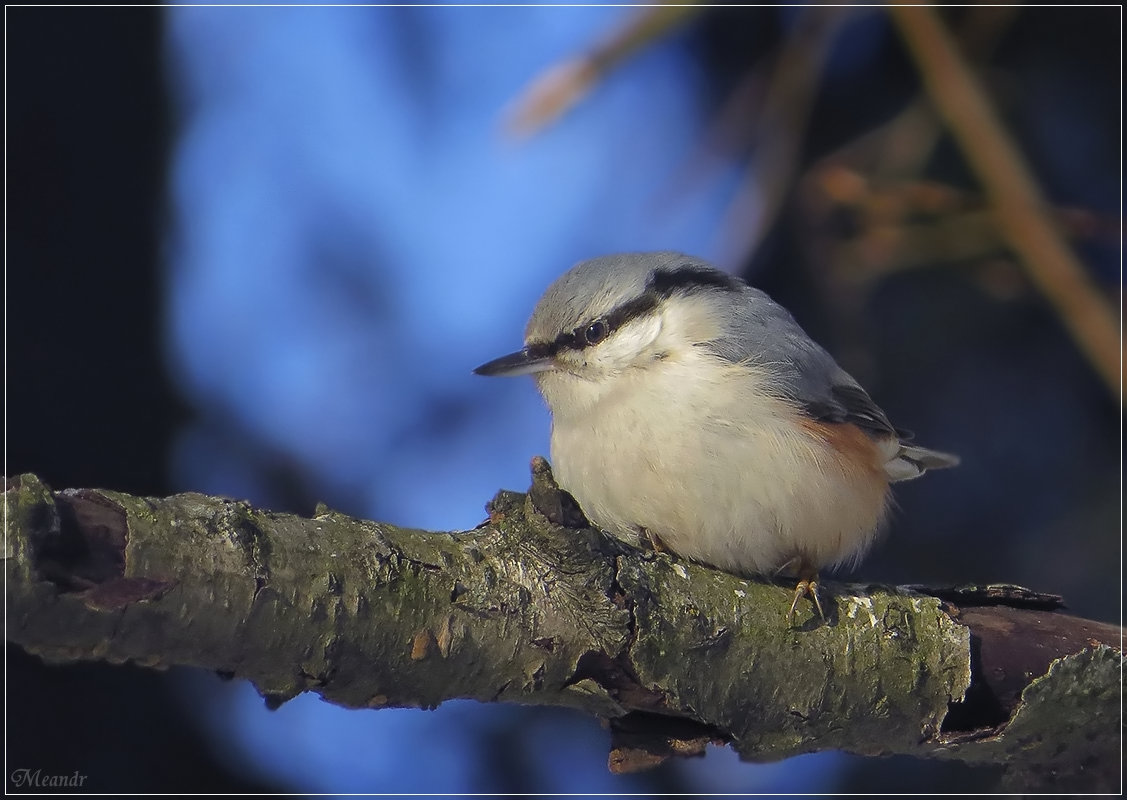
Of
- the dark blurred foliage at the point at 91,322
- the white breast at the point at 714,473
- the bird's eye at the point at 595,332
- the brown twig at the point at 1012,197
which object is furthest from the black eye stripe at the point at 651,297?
the dark blurred foliage at the point at 91,322

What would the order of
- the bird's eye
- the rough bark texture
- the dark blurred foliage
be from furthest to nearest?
the dark blurred foliage
the bird's eye
the rough bark texture

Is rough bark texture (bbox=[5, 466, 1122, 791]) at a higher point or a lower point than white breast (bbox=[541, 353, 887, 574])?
lower

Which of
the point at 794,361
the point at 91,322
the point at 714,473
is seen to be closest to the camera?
the point at 714,473

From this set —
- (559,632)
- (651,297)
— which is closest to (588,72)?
(651,297)

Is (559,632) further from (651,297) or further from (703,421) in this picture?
(651,297)

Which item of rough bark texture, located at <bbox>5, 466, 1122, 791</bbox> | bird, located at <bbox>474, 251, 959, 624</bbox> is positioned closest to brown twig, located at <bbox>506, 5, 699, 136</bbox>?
bird, located at <bbox>474, 251, 959, 624</bbox>

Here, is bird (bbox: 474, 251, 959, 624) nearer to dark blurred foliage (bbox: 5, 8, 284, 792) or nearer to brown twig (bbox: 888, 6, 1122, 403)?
brown twig (bbox: 888, 6, 1122, 403)

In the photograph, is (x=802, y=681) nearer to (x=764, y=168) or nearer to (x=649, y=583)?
(x=649, y=583)
